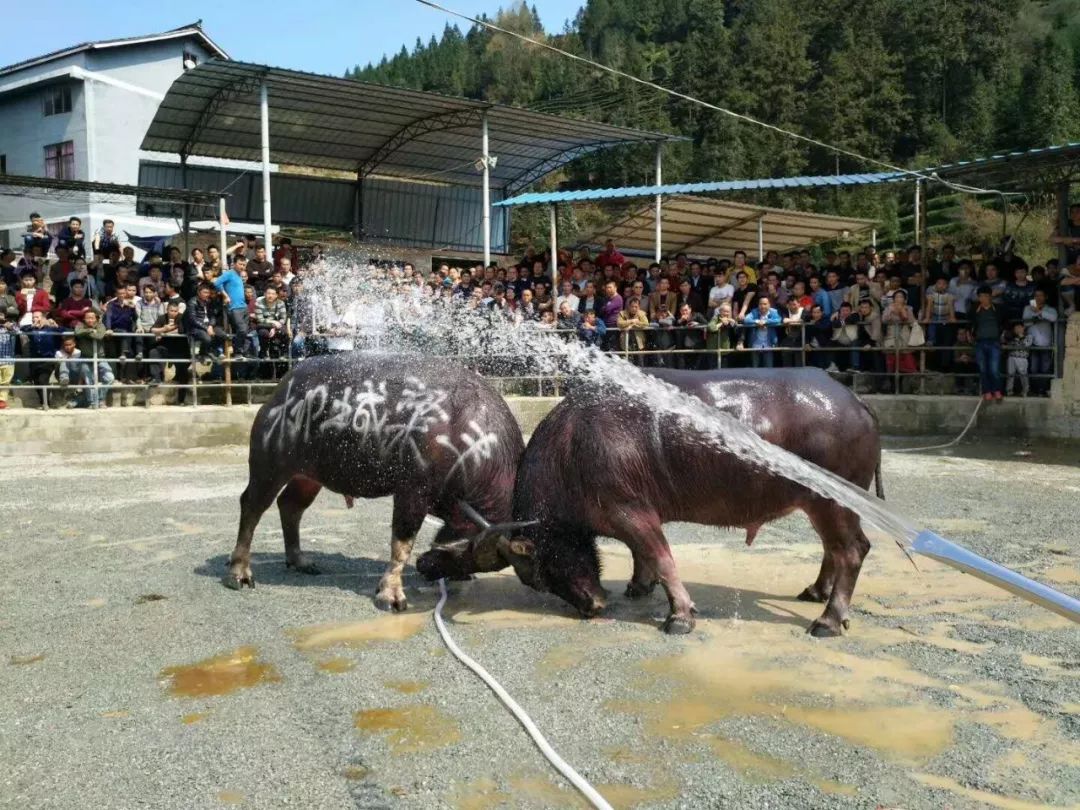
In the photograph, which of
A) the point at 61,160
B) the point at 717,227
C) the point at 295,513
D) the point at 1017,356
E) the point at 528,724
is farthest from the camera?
the point at 61,160

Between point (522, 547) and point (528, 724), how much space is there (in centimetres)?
171

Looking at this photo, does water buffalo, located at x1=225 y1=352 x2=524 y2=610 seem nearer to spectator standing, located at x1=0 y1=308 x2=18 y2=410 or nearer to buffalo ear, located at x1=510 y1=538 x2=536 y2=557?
buffalo ear, located at x1=510 y1=538 x2=536 y2=557

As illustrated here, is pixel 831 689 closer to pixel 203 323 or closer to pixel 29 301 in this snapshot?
pixel 203 323

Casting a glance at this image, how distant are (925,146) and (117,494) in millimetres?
58374

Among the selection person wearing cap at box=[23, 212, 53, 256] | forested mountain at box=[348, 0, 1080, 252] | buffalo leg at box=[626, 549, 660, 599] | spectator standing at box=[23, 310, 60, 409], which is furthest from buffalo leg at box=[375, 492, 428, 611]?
forested mountain at box=[348, 0, 1080, 252]

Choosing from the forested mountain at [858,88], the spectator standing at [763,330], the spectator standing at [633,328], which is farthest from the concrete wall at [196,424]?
the forested mountain at [858,88]

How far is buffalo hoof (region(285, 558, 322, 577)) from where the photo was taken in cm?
712

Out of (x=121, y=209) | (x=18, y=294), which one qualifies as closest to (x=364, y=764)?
(x=18, y=294)

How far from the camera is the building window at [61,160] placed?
1314 inches

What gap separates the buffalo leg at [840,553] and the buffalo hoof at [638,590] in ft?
3.48

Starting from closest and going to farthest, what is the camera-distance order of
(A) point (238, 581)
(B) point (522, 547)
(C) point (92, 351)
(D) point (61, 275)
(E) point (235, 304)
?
(B) point (522, 547)
(A) point (238, 581)
(C) point (92, 351)
(E) point (235, 304)
(D) point (61, 275)

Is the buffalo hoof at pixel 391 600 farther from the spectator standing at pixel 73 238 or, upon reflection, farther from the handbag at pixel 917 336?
the spectator standing at pixel 73 238

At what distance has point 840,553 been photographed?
571 centimetres

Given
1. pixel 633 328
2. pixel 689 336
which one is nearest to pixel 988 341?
pixel 689 336
